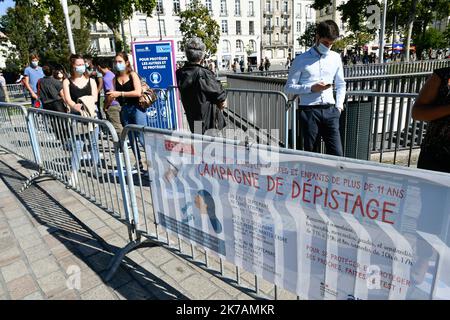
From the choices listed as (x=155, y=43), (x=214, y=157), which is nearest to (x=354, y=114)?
(x=214, y=157)

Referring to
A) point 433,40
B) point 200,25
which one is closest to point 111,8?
point 200,25

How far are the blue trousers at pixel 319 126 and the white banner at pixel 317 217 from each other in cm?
197

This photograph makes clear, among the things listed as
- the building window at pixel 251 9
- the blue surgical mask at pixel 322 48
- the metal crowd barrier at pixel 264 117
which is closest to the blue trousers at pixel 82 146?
the metal crowd barrier at pixel 264 117

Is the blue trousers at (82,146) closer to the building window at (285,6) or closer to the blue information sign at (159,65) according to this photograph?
the blue information sign at (159,65)

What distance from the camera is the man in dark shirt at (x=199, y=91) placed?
3591 mm

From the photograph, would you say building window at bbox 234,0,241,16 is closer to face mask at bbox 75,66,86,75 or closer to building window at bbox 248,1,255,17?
building window at bbox 248,1,255,17

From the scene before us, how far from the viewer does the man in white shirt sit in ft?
12.2

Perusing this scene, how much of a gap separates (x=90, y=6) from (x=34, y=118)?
2597 cm

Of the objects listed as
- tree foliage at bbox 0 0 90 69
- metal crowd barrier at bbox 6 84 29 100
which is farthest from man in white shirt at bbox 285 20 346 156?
tree foliage at bbox 0 0 90 69

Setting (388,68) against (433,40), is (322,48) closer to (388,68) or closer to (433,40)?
(388,68)

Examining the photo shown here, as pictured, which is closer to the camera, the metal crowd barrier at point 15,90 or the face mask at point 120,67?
the face mask at point 120,67

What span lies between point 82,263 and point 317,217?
254cm

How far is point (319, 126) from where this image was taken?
4.02 m

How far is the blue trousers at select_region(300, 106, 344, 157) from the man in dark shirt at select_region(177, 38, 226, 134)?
1.05 m
